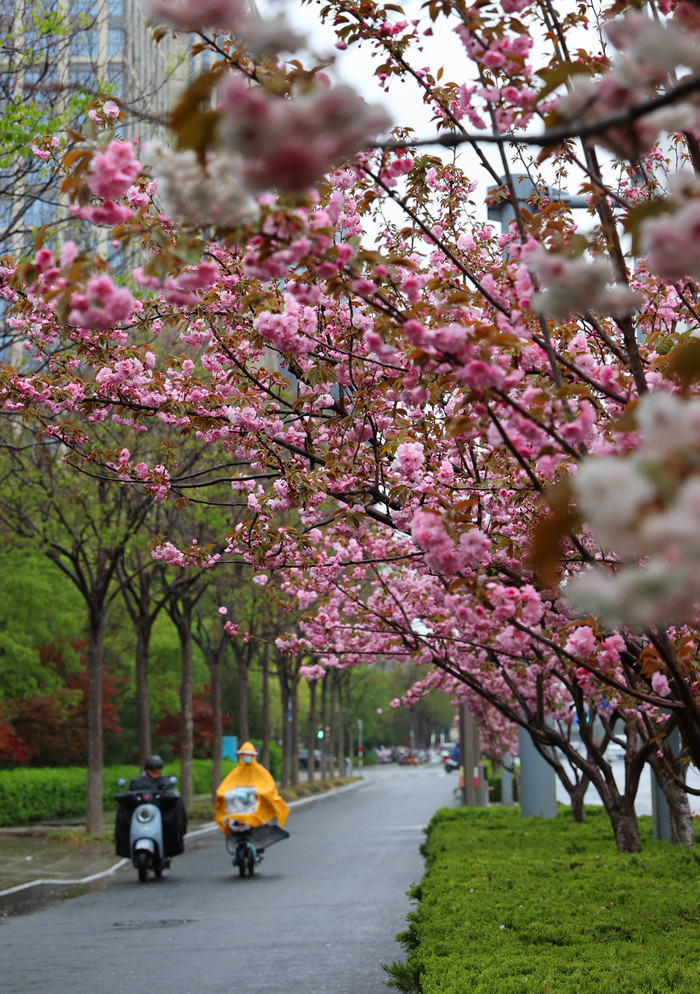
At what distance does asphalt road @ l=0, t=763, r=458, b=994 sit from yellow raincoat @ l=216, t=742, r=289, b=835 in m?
0.83

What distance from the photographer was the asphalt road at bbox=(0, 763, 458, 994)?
832 cm

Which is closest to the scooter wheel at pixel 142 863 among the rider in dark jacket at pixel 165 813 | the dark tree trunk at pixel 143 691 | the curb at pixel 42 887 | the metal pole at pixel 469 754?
the rider in dark jacket at pixel 165 813

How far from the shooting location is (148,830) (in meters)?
15.0

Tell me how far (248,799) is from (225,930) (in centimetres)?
472

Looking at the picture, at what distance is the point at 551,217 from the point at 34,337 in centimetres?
375

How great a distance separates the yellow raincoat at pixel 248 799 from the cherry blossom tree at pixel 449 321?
19.5 feet

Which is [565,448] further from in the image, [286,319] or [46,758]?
[46,758]

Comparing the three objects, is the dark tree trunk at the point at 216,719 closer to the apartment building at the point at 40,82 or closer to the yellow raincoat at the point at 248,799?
the yellow raincoat at the point at 248,799

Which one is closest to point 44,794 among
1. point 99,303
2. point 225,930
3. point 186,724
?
point 186,724

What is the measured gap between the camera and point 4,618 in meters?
24.8

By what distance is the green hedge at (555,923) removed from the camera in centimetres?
518

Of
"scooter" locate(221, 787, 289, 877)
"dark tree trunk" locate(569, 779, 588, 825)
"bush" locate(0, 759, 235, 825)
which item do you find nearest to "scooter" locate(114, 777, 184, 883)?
"scooter" locate(221, 787, 289, 877)

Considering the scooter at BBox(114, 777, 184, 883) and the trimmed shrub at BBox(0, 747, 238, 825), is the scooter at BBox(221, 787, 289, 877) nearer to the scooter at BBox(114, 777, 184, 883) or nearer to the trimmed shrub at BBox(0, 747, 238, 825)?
the scooter at BBox(114, 777, 184, 883)

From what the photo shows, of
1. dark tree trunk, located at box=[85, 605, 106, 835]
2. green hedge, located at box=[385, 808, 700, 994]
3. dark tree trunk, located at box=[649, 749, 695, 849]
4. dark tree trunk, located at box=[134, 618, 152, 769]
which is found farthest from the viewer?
dark tree trunk, located at box=[134, 618, 152, 769]
